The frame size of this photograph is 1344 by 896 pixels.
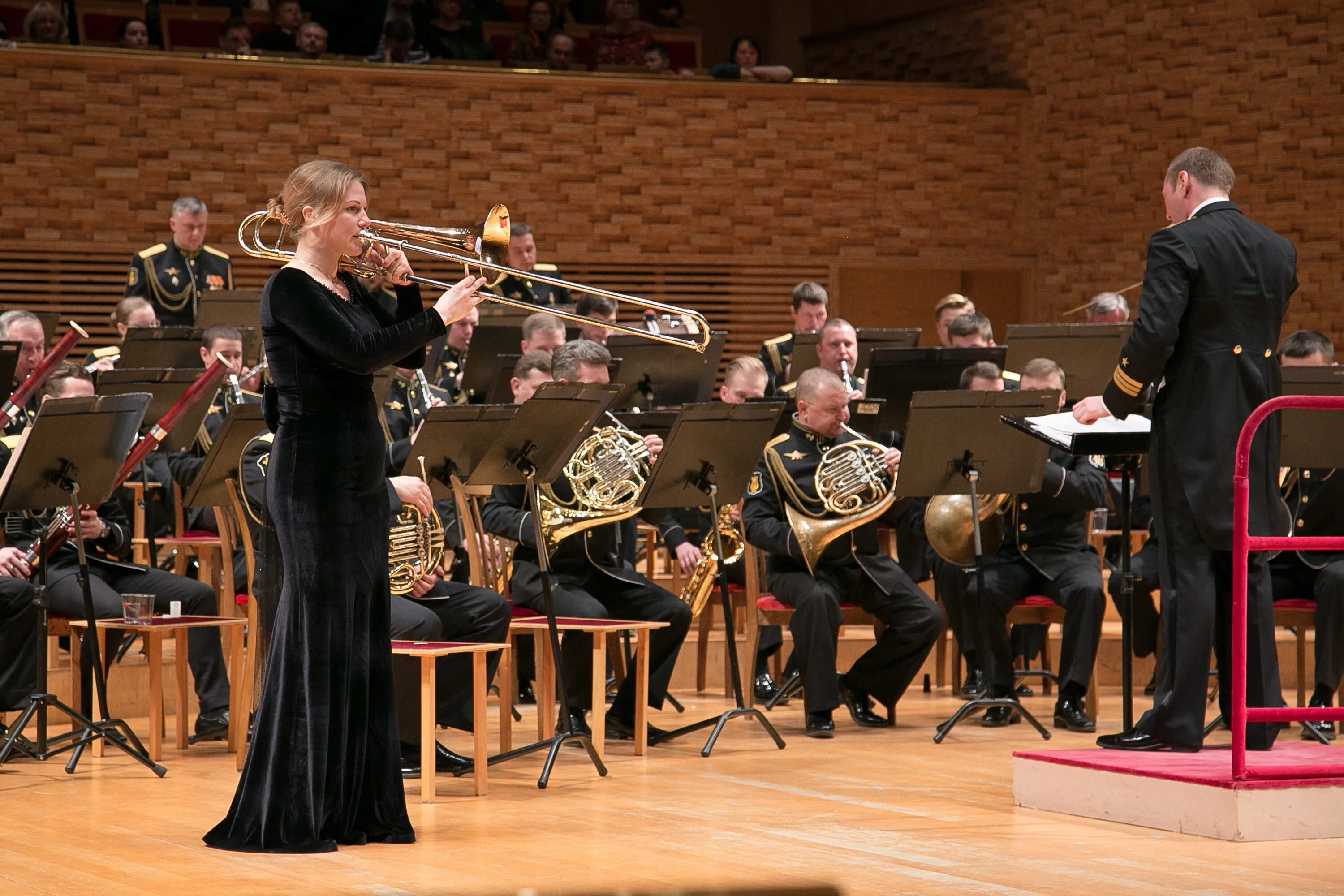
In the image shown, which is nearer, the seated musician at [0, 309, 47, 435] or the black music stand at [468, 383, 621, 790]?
the black music stand at [468, 383, 621, 790]

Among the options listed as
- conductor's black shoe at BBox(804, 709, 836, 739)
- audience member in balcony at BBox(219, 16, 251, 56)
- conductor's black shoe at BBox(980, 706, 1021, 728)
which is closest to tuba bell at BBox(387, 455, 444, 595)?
conductor's black shoe at BBox(804, 709, 836, 739)

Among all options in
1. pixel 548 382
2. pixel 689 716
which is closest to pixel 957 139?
pixel 689 716

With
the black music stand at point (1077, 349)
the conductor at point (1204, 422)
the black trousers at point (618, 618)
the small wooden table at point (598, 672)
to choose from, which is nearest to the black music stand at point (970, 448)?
the black trousers at point (618, 618)

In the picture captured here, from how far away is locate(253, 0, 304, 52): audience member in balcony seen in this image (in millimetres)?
11359

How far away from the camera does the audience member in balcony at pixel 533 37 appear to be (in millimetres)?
11984

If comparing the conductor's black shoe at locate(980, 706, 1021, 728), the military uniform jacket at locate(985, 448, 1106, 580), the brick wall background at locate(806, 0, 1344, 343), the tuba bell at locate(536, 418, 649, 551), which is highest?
the brick wall background at locate(806, 0, 1344, 343)

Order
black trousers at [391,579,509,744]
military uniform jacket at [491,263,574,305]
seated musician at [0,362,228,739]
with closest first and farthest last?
black trousers at [391,579,509,744] < seated musician at [0,362,228,739] < military uniform jacket at [491,263,574,305]

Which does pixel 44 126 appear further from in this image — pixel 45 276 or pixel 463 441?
pixel 463 441

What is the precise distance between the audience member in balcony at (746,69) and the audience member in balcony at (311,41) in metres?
2.66

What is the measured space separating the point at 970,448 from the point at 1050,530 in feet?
2.65

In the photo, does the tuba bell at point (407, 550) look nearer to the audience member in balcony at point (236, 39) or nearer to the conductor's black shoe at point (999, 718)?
the conductor's black shoe at point (999, 718)

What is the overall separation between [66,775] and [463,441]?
1.57 meters

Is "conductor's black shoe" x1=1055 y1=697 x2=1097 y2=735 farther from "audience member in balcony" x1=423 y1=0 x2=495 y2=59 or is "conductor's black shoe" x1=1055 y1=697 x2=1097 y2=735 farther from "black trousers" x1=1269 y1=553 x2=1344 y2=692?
"audience member in balcony" x1=423 y1=0 x2=495 y2=59

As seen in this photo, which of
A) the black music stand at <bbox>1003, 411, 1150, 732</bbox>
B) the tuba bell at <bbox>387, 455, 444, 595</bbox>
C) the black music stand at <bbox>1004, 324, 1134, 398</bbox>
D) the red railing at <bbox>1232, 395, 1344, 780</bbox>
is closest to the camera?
the red railing at <bbox>1232, 395, 1344, 780</bbox>
